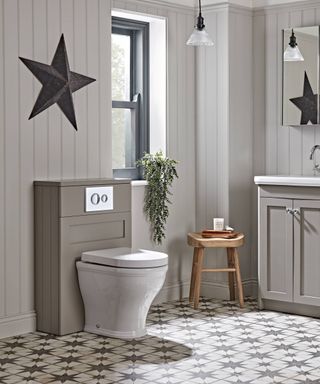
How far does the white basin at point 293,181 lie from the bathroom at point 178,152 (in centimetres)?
48

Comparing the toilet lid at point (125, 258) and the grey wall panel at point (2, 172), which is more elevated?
the grey wall panel at point (2, 172)

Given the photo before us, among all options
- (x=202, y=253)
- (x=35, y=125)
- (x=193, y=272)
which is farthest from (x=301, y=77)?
(x=35, y=125)

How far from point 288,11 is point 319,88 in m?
0.67

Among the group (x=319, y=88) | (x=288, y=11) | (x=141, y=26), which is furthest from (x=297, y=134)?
(x=141, y=26)

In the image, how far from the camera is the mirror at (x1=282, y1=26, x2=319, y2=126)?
546 cm

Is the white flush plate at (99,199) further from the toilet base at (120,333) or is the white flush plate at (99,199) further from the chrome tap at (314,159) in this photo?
the chrome tap at (314,159)

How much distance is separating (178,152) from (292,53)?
3.56 feet

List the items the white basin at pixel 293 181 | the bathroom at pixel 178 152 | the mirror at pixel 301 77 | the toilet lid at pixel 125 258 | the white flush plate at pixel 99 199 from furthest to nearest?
1. the mirror at pixel 301 77
2. the white basin at pixel 293 181
3. the white flush plate at pixel 99 199
4. the toilet lid at pixel 125 258
5. the bathroom at pixel 178 152

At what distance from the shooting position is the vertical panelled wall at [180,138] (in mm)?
5688

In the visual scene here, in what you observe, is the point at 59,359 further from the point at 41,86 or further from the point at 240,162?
the point at 240,162

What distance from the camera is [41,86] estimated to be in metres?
4.75

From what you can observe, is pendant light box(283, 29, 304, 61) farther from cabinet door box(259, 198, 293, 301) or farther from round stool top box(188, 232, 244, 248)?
round stool top box(188, 232, 244, 248)

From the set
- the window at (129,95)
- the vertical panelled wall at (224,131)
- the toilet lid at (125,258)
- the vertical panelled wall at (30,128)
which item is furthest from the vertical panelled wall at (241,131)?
the toilet lid at (125,258)

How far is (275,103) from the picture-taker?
5.78m
